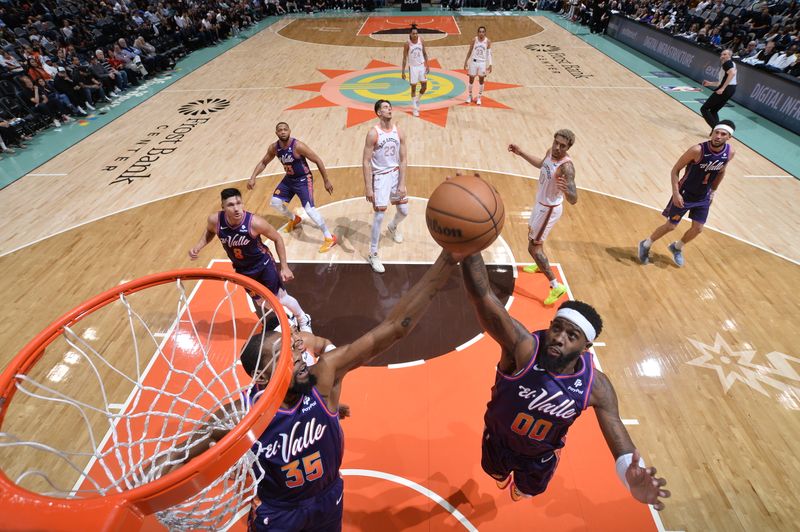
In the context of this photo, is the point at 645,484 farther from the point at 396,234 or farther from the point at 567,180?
the point at 396,234

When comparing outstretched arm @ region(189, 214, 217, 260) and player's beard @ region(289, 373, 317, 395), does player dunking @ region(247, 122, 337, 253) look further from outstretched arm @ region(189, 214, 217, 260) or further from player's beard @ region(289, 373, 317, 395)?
player's beard @ region(289, 373, 317, 395)

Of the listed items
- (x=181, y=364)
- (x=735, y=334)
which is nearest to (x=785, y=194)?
(x=735, y=334)

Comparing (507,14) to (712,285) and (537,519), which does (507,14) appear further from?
(537,519)

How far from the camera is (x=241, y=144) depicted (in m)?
9.88

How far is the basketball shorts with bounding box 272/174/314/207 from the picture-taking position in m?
6.36

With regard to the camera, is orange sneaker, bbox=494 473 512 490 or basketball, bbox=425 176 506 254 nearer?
basketball, bbox=425 176 506 254

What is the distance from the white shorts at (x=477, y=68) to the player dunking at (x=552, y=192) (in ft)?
21.5

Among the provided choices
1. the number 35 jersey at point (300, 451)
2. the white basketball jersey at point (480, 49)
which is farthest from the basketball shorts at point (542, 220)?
the white basketball jersey at point (480, 49)

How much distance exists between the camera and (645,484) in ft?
7.43

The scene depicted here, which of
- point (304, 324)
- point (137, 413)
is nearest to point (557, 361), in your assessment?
point (304, 324)

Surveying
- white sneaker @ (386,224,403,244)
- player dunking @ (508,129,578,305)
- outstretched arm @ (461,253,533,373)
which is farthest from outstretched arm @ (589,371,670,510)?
white sneaker @ (386,224,403,244)

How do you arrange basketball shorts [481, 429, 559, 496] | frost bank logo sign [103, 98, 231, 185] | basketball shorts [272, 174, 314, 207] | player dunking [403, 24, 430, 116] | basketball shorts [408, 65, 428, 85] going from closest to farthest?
basketball shorts [481, 429, 559, 496] → basketball shorts [272, 174, 314, 207] → frost bank logo sign [103, 98, 231, 185] → player dunking [403, 24, 430, 116] → basketball shorts [408, 65, 428, 85]

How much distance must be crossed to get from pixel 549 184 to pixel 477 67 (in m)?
7.15

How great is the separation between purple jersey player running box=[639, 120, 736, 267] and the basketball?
14.0 feet
